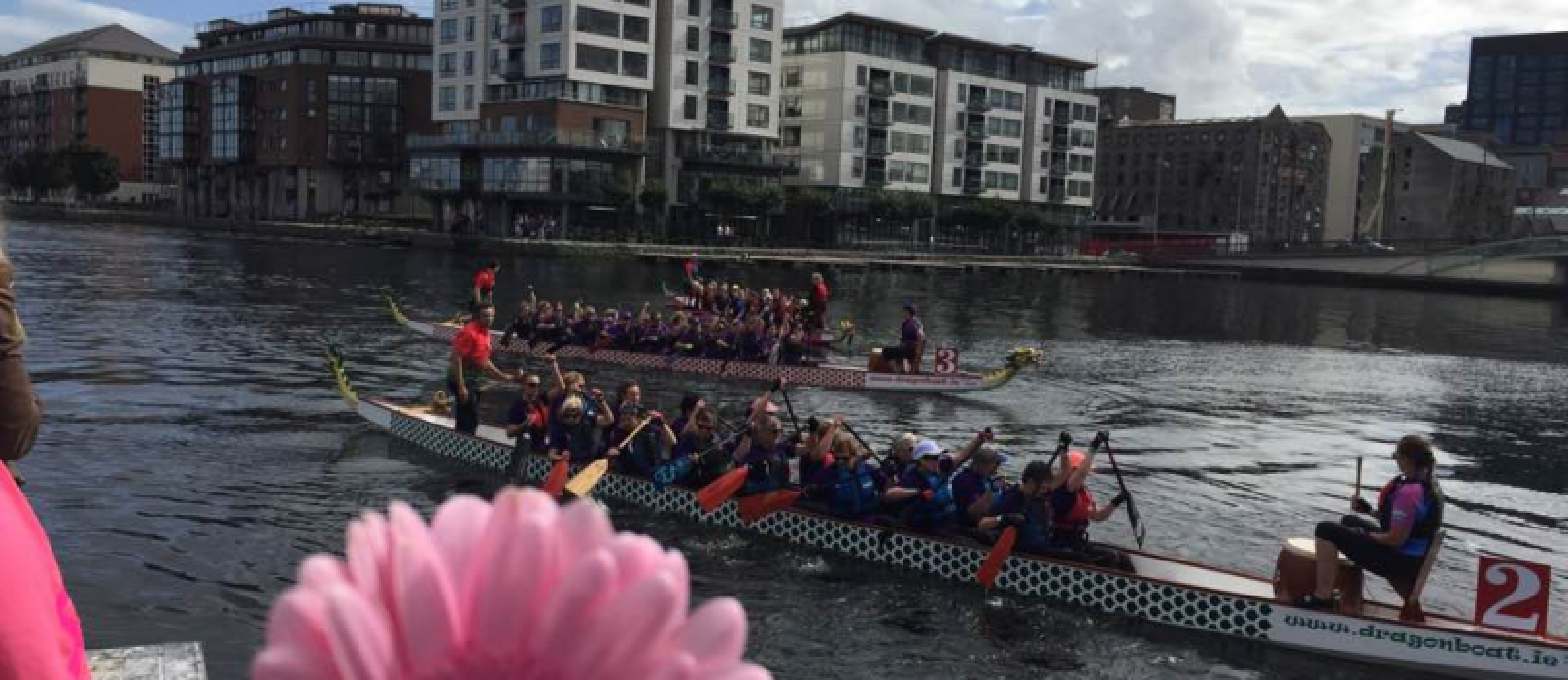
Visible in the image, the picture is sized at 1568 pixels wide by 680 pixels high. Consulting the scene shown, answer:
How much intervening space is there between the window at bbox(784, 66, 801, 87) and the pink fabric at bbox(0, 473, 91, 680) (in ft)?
368

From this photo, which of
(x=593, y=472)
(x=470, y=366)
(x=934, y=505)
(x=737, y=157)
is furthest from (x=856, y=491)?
(x=737, y=157)

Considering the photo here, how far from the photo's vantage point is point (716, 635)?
1.73m

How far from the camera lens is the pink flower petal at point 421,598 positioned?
161cm

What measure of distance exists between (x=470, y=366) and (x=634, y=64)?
7769cm

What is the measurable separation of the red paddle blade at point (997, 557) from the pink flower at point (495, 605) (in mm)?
13023

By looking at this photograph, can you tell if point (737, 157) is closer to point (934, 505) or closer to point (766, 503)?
point (766, 503)

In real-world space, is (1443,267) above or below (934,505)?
above

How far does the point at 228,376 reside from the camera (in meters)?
28.6

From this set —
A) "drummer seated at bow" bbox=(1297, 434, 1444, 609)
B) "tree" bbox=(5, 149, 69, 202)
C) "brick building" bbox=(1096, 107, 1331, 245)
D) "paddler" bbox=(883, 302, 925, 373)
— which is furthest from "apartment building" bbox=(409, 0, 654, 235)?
"brick building" bbox=(1096, 107, 1331, 245)

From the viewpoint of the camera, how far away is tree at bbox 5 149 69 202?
13350cm

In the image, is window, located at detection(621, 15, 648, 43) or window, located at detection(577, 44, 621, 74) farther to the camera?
window, located at detection(621, 15, 648, 43)

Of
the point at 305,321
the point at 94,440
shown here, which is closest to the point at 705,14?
the point at 305,321

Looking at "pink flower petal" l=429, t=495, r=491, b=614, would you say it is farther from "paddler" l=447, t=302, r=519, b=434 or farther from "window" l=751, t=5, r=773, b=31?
"window" l=751, t=5, r=773, b=31

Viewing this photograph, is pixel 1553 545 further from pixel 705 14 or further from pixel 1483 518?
pixel 705 14
